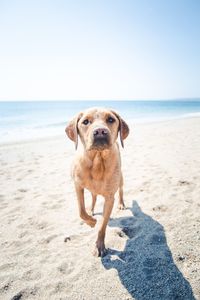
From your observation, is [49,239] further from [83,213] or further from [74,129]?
[74,129]

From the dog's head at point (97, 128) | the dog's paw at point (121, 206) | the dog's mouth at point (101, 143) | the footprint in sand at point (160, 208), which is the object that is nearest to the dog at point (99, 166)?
the dog's head at point (97, 128)

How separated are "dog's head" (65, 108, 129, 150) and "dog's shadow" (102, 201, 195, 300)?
151cm

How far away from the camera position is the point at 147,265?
10.2 feet

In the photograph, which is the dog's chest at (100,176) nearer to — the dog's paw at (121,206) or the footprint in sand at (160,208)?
the dog's paw at (121,206)

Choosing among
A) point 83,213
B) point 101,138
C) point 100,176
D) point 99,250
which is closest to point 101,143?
point 101,138

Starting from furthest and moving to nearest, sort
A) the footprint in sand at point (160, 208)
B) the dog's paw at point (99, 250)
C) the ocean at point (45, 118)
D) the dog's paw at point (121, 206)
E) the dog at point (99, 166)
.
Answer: the ocean at point (45, 118), the dog's paw at point (121, 206), the footprint in sand at point (160, 208), the dog at point (99, 166), the dog's paw at point (99, 250)

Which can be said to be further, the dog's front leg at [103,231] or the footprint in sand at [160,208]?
the footprint in sand at [160,208]

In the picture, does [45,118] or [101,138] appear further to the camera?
[45,118]

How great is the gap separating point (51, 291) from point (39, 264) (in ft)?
1.82

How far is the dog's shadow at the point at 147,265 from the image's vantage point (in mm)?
2686

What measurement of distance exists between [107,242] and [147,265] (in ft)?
2.48

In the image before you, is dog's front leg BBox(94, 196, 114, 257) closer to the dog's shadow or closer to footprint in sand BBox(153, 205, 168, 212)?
the dog's shadow

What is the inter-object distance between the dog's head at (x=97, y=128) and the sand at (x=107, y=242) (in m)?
1.52

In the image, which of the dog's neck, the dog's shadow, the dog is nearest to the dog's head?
the dog
